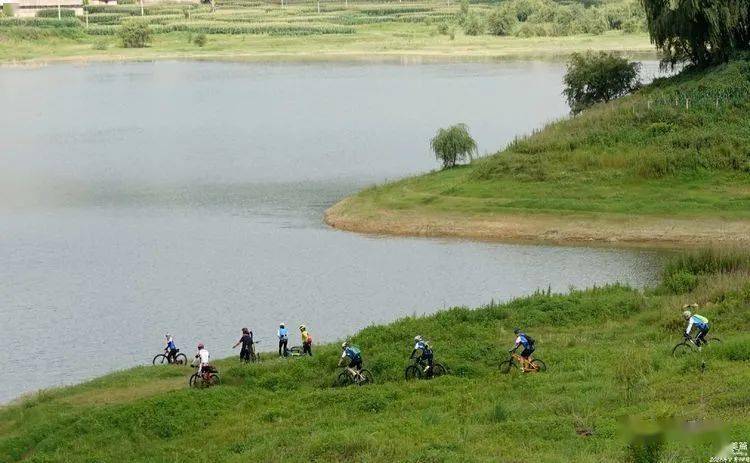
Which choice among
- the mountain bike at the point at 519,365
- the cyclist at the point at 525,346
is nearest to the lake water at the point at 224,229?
the mountain bike at the point at 519,365

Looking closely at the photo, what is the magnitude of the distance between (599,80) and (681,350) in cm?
6098

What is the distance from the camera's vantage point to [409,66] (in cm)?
19362

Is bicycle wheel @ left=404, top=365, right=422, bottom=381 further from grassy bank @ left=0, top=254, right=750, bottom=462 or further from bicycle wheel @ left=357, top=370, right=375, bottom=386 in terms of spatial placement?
bicycle wheel @ left=357, top=370, right=375, bottom=386

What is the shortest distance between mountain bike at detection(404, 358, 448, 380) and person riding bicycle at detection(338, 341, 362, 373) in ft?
4.52

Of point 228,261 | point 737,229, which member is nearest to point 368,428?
point 228,261

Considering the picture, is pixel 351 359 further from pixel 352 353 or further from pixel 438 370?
pixel 438 370

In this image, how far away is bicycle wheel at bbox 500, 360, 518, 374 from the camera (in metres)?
37.0

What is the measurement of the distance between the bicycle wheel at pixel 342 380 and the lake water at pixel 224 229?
11226mm

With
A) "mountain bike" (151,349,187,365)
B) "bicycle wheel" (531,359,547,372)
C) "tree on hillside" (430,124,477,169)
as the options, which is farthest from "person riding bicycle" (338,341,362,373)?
"tree on hillside" (430,124,477,169)

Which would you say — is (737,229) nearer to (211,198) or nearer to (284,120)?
(211,198)

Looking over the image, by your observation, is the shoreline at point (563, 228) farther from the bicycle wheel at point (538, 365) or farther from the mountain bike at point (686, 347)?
the bicycle wheel at point (538, 365)

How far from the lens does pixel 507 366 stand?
37.2 meters

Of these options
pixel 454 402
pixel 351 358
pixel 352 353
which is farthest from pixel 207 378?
pixel 454 402

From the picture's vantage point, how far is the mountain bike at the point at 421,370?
37.2 metres
